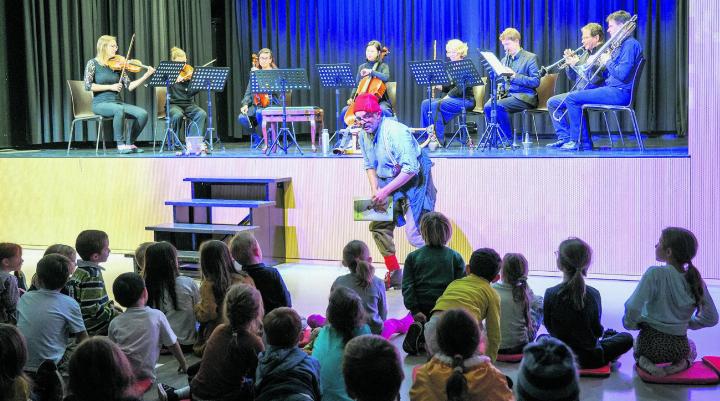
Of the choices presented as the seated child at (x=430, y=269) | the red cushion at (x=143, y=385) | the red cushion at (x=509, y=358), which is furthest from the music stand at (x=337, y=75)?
the red cushion at (x=143, y=385)

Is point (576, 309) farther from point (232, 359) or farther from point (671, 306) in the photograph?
point (232, 359)

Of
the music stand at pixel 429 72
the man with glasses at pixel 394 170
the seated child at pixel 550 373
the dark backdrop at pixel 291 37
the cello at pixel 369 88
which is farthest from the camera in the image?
the dark backdrop at pixel 291 37

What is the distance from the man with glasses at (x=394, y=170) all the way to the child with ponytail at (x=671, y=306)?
7.05 ft

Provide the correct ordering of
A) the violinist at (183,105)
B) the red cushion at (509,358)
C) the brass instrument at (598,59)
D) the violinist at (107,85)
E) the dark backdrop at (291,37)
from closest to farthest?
1. the red cushion at (509,358)
2. the brass instrument at (598,59)
3. the violinist at (107,85)
4. the violinist at (183,105)
5. the dark backdrop at (291,37)

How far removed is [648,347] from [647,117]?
8.38m

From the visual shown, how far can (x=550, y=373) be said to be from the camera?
8.60 feet

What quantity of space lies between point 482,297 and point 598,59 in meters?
4.71

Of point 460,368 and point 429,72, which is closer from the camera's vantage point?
point 460,368

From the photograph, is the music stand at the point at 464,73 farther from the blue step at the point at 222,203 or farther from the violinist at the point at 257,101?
the violinist at the point at 257,101

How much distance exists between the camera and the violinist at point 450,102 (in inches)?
368

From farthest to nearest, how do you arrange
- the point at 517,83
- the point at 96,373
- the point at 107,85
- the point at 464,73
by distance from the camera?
the point at 107,85
the point at 517,83
the point at 464,73
the point at 96,373

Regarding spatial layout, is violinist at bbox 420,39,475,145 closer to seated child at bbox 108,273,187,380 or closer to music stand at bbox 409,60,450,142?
music stand at bbox 409,60,450,142

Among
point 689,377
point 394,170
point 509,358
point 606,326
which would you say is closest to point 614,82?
point 394,170

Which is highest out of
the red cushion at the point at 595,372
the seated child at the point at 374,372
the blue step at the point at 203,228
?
the blue step at the point at 203,228
